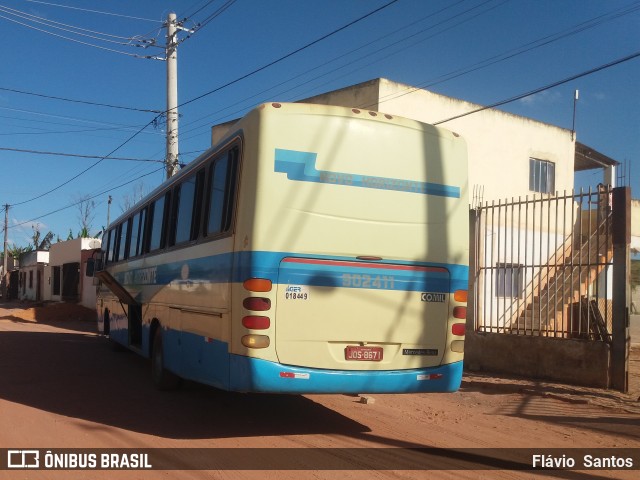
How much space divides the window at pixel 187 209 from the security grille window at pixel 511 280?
6248 millimetres

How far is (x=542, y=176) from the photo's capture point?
76.3 feet

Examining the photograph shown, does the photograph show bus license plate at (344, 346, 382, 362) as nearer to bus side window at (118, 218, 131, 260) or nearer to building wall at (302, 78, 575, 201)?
bus side window at (118, 218, 131, 260)

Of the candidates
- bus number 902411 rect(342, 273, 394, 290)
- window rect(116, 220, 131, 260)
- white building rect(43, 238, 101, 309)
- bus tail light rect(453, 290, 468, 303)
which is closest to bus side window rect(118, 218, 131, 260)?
window rect(116, 220, 131, 260)

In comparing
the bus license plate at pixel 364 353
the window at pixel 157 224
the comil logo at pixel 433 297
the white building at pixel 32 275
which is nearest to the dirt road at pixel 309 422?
the bus license plate at pixel 364 353

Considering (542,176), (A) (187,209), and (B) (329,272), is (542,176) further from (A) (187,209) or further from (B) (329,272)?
(B) (329,272)

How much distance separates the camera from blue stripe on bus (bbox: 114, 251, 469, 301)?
20.7 ft

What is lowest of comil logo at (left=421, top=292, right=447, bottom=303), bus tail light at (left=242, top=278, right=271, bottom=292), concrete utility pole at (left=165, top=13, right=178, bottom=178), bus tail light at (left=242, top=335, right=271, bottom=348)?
bus tail light at (left=242, top=335, right=271, bottom=348)

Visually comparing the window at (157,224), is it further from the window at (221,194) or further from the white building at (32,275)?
the white building at (32,275)

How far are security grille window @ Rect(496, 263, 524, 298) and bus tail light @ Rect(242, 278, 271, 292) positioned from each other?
22.0 ft

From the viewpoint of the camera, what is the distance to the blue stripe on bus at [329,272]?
20.7 feet

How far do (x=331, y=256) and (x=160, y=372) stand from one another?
4399 millimetres

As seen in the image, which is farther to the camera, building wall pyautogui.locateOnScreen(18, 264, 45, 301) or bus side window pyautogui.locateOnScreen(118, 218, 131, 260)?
building wall pyautogui.locateOnScreen(18, 264, 45, 301)

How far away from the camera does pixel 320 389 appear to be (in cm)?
646

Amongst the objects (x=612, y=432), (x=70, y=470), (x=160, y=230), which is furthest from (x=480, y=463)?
(x=160, y=230)
